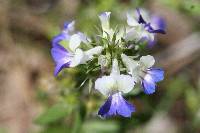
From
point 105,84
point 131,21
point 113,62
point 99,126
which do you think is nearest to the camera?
point 105,84

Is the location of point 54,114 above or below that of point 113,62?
below

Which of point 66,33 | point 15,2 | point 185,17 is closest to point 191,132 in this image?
point 185,17

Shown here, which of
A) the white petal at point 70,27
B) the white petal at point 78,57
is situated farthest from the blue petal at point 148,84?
the white petal at point 70,27

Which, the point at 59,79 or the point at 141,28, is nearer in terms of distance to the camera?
the point at 141,28

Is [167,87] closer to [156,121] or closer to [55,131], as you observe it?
[156,121]

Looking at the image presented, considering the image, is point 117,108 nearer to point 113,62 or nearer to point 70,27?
point 113,62

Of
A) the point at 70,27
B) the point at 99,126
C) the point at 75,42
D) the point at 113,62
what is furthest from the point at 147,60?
the point at 99,126
